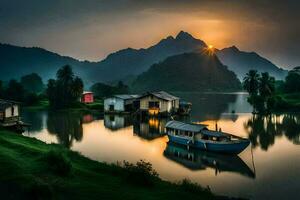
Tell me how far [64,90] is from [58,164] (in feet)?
305

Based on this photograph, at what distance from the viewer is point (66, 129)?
231 ft

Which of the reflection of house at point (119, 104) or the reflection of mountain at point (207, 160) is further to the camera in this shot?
the reflection of house at point (119, 104)

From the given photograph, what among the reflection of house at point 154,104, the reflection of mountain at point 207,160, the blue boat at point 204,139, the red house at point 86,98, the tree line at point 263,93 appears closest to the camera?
the reflection of mountain at point 207,160

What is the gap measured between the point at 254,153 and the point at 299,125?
3302cm

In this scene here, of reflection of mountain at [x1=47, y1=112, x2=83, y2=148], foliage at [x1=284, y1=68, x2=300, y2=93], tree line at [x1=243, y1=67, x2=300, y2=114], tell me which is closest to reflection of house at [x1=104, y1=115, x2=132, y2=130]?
reflection of mountain at [x1=47, y1=112, x2=83, y2=148]

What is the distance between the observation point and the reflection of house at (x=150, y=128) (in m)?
65.1

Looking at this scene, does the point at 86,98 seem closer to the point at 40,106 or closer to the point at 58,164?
the point at 40,106

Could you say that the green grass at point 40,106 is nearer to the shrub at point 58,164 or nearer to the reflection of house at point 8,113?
the reflection of house at point 8,113

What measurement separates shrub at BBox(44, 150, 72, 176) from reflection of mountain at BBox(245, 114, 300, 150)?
3500cm

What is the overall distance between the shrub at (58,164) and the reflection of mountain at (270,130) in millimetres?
35004

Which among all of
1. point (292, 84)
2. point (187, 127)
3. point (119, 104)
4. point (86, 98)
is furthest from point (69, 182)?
point (292, 84)

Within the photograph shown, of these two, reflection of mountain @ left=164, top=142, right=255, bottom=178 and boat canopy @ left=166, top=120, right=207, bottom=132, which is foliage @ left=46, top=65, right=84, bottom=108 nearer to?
boat canopy @ left=166, top=120, right=207, bottom=132

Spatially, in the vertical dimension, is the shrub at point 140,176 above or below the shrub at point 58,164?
below

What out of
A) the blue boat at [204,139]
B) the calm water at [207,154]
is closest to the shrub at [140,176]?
the calm water at [207,154]
